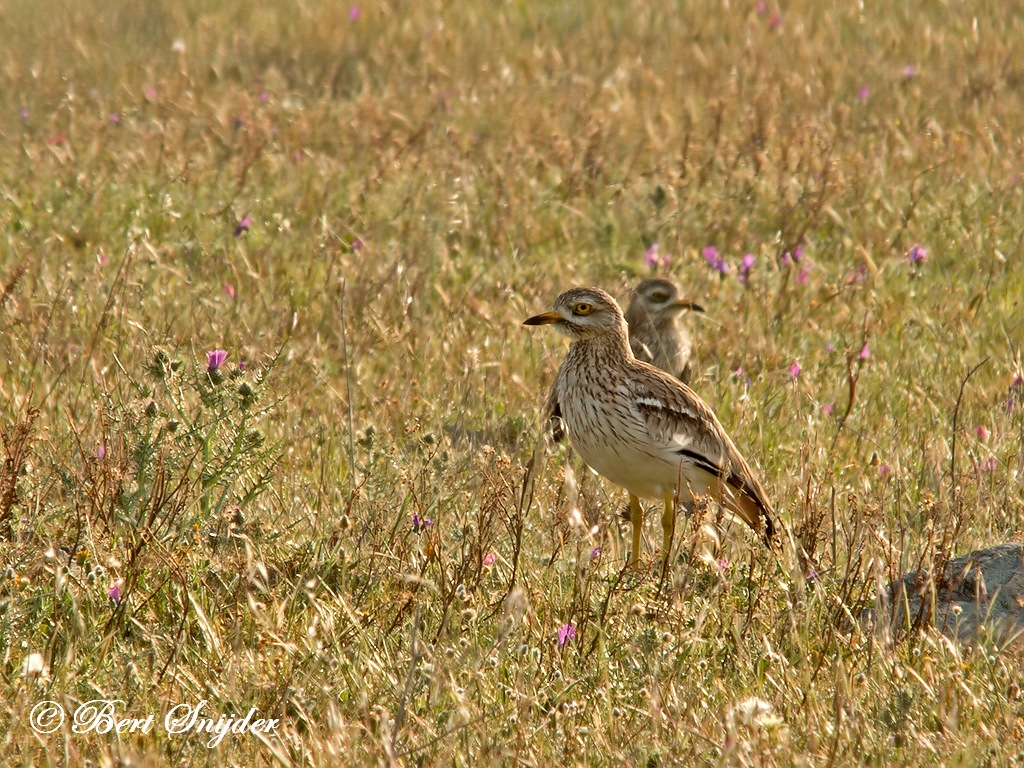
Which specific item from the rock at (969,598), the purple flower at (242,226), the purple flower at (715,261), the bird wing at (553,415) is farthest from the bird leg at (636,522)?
the purple flower at (242,226)

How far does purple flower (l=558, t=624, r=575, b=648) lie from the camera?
158 inches

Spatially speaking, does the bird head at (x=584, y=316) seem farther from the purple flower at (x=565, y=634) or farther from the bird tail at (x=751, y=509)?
the purple flower at (x=565, y=634)

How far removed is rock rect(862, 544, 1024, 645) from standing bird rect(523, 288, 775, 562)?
0.75 meters

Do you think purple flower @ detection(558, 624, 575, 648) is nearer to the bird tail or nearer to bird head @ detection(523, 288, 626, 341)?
the bird tail

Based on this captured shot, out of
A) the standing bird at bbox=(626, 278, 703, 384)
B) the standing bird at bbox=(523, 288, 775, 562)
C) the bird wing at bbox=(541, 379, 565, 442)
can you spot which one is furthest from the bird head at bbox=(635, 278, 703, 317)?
the standing bird at bbox=(523, 288, 775, 562)

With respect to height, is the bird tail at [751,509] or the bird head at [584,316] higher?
the bird head at [584,316]

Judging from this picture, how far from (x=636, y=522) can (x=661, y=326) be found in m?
2.30

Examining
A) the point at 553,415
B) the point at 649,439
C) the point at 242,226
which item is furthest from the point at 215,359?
the point at 242,226

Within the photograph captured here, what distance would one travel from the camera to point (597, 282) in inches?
332

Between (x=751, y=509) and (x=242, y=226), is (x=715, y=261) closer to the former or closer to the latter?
(x=242, y=226)

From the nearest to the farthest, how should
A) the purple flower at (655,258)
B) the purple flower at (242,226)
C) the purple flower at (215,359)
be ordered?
the purple flower at (215,359), the purple flower at (242,226), the purple flower at (655,258)

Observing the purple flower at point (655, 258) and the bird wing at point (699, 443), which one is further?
the purple flower at point (655, 258)

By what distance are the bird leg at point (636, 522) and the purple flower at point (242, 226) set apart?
3.47 m

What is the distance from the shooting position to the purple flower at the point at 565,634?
401 centimetres
